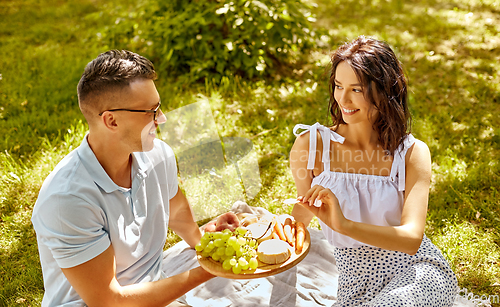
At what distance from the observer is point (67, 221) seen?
1833mm

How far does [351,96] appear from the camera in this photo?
239cm

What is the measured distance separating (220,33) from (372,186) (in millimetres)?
3837

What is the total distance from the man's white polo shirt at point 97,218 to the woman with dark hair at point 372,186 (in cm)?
88

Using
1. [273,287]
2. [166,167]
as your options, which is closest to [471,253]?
[273,287]

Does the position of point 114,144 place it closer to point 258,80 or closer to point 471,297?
point 471,297

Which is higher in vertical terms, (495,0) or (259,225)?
(495,0)

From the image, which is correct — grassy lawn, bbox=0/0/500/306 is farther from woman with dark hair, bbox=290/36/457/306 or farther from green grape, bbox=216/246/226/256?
green grape, bbox=216/246/226/256

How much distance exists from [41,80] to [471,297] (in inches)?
226

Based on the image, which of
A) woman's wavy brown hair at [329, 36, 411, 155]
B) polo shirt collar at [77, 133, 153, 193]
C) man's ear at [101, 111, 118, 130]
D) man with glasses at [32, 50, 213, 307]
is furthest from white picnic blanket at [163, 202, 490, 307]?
man's ear at [101, 111, 118, 130]

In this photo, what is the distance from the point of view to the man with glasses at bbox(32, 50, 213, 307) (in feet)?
6.10

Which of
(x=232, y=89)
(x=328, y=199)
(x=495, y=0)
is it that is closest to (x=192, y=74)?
(x=232, y=89)

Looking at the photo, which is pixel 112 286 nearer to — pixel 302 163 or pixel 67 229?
pixel 67 229

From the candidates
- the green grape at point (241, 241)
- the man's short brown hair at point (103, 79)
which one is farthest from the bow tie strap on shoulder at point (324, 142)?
the man's short brown hair at point (103, 79)

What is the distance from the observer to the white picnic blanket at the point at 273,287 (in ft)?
9.45
